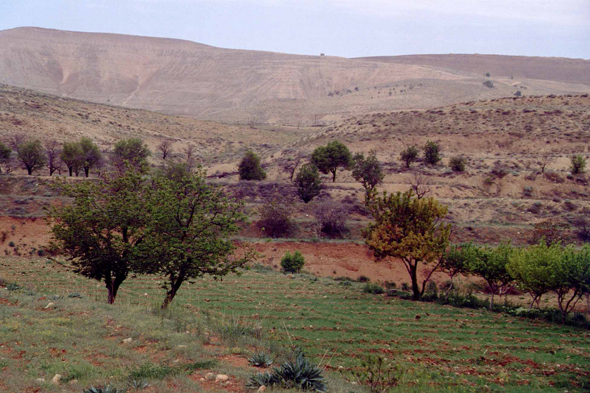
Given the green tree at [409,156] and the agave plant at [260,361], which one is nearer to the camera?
the agave plant at [260,361]

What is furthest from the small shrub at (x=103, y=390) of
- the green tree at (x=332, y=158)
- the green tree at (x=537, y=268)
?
the green tree at (x=332, y=158)

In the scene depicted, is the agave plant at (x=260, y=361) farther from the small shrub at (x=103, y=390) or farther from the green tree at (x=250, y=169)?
the green tree at (x=250, y=169)

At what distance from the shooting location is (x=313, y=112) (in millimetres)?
129500

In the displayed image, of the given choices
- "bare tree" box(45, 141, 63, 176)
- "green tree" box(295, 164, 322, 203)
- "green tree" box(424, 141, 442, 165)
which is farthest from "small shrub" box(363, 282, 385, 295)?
"bare tree" box(45, 141, 63, 176)

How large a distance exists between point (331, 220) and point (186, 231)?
2531cm

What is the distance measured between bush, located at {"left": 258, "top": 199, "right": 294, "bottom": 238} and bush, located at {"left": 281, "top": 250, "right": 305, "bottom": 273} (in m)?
6.29

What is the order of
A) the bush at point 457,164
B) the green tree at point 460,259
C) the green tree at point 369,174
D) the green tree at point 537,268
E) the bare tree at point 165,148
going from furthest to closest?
the bare tree at point 165,148, the bush at point 457,164, the green tree at point 369,174, the green tree at point 460,259, the green tree at point 537,268

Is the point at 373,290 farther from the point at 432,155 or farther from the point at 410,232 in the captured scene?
the point at 432,155

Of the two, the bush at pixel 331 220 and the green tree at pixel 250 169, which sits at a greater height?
the green tree at pixel 250 169

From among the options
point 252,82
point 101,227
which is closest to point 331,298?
point 101,227

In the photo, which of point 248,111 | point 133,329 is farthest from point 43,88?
point 133,329

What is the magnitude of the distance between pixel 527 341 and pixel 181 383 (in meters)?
13.5

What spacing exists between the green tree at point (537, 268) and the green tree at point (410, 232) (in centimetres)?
339

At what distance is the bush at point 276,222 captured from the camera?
132ft
